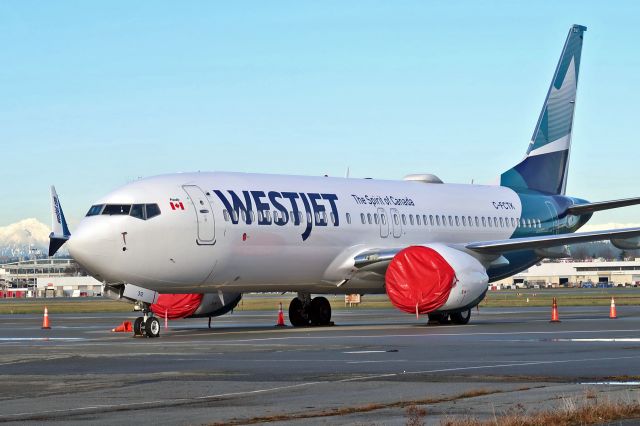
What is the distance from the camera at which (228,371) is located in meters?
19.2

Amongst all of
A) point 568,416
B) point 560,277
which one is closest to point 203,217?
point 568,416

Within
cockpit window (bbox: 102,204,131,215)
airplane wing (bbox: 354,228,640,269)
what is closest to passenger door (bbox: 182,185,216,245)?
cockpit window (bbox: 102,204,131,215)

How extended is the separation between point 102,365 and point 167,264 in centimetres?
1119

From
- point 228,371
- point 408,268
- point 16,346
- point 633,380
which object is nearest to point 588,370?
point 633,380

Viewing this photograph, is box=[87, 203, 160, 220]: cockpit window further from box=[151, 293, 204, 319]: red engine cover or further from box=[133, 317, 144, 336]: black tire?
box=[151, 293, 204, 319]: red engine cover

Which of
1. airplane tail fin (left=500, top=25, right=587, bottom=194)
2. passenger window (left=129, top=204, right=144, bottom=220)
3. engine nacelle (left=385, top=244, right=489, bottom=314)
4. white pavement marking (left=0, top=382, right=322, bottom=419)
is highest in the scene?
airplane tail fin (left=500, top=25, right=587, bottom=194)

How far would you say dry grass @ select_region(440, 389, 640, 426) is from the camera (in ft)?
38.7

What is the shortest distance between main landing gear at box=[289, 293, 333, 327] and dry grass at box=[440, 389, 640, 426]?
2637 centimetres

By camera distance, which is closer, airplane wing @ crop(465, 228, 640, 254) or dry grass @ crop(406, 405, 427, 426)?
dry grass @ crop(406, 405, 427, 426)

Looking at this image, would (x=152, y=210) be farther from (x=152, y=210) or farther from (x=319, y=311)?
(x=319, y=311)

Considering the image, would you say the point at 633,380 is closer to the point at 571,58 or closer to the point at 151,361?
the point at 151,361

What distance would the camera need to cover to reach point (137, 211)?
3228 centimetres

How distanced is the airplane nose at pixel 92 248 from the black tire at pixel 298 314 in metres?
9.45

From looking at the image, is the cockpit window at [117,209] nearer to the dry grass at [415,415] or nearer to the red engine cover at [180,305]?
the red engine cover at [180,305]
